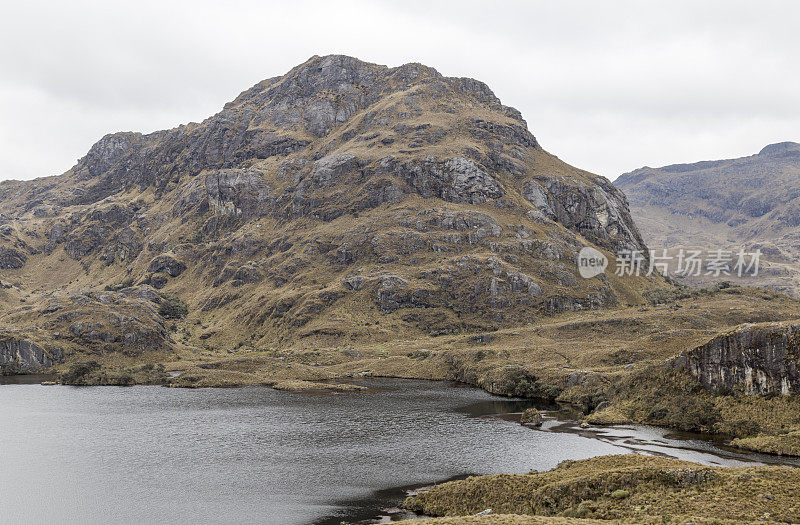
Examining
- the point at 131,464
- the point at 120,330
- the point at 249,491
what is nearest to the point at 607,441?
the point at 249,491

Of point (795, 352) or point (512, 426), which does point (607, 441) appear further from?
point (795, 352)

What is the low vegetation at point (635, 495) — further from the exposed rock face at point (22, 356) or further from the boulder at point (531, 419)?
the exposed rock face at point (22, 356)

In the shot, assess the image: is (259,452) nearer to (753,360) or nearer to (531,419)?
(531,419)

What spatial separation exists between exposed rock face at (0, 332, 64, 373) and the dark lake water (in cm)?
4998

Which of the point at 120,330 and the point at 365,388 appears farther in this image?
the point at 120,330

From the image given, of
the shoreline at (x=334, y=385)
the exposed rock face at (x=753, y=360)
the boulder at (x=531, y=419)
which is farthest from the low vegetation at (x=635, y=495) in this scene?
the shoreline at (x=334, y=385)

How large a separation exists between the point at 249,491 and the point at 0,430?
67829mm

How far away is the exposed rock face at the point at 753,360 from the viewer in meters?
88.1

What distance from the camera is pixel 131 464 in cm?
7875

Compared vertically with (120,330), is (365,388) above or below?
below

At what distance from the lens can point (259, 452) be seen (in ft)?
280

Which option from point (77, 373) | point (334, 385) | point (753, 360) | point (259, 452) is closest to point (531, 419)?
point (753, 360)

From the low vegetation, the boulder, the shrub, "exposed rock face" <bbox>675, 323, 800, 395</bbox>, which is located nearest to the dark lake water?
the boulder

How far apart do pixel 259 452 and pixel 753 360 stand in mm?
86166
